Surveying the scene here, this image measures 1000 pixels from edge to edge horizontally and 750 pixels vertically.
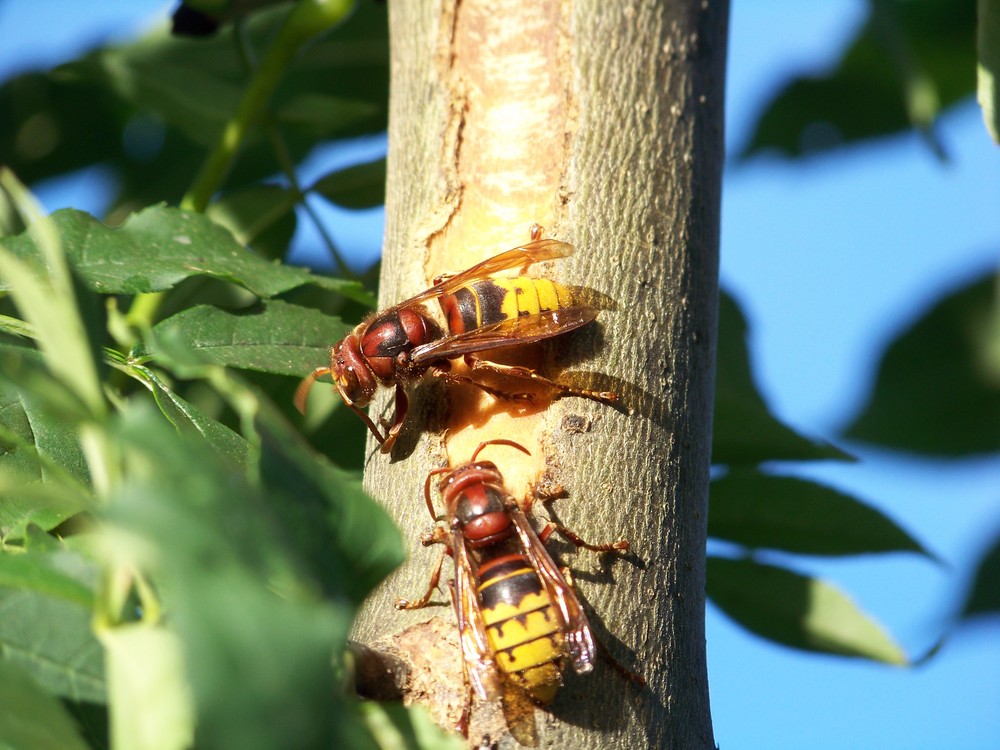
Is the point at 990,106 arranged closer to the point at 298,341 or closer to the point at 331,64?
the point at 298,341

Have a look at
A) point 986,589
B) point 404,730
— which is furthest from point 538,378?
point 986,589

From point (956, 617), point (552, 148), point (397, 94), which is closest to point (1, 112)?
point (397, 94)

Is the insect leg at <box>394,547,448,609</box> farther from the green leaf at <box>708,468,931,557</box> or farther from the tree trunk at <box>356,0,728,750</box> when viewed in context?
the green leaf at <box>708,468,931,557</box>

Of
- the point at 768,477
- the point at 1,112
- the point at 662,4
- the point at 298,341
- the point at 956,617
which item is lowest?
the point at 956,617

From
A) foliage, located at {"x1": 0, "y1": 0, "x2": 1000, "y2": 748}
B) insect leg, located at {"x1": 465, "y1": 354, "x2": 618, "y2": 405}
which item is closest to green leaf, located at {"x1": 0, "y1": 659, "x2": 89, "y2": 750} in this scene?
foliage, located at {"x1": 0, "y1": 0, "x2": 1000, "y2": 748}

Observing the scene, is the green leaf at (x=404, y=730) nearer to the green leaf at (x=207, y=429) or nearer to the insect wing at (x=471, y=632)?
the insect wing at (x=471, y=632)

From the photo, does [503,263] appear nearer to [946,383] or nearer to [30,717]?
[30,717]
